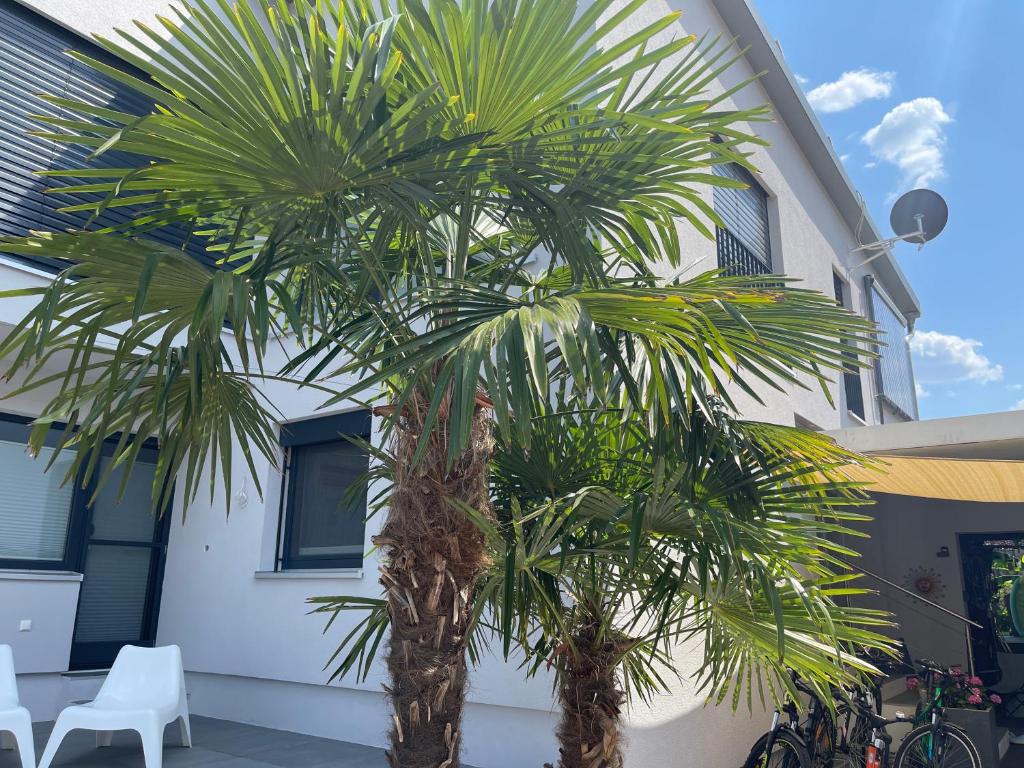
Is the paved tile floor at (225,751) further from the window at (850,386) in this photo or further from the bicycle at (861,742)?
the window at (850,386)

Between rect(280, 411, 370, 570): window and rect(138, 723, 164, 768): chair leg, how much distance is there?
2.01 m

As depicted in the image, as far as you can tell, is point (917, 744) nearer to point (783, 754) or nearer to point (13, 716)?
point (783, 754)

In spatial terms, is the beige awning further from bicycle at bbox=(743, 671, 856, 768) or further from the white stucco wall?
the white stucco wall

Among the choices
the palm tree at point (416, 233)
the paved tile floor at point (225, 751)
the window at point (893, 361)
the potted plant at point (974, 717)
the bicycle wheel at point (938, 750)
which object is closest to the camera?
the palm tree at point (416, 233)

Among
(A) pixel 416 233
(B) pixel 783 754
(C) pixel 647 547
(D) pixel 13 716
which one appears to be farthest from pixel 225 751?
(A) pixel 416 233

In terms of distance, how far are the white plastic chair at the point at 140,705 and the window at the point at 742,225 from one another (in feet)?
20.7

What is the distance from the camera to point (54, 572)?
755 cm

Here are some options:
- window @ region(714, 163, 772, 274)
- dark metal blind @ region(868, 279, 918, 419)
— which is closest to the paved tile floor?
window @ region(714, 163, 772, 274)

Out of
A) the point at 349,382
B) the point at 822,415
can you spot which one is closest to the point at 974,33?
the point at 822,415

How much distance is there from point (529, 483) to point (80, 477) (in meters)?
6.12

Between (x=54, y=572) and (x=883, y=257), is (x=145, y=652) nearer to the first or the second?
(x=54, y=572)

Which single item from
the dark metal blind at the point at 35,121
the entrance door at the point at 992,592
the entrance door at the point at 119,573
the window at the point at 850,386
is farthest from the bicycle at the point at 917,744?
the entrance door at the point at 119,573

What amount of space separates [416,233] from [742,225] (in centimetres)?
660

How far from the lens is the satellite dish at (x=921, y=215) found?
12023 millimetres
